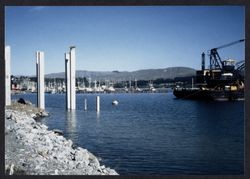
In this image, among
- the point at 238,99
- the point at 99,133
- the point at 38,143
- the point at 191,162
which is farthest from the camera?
the point at 238,99

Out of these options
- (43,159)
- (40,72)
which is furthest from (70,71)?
(43,159)

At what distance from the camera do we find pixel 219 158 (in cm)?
738

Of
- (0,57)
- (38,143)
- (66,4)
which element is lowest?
(38,143)

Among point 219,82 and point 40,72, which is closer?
point 40,72

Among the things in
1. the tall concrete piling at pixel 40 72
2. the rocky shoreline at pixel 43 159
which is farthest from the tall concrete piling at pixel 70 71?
the rocky shoreline at pixel 43 159

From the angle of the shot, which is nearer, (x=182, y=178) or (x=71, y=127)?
(x=182, y=178)

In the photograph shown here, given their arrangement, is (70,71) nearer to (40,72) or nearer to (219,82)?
(40,72)

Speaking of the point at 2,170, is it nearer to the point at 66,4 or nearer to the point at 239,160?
the point at 66,4

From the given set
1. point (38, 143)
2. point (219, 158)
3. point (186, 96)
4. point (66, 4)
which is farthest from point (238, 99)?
point (66, 4)

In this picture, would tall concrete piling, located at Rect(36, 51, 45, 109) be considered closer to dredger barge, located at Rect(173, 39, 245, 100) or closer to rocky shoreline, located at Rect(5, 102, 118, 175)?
rocky shoreline, located at Rect(5, 102, 118, 175)

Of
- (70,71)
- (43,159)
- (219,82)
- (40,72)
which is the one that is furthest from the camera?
(219,82)

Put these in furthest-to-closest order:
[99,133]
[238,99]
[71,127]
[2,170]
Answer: [238,99] < [71,127] < [99,133] < [2,170]

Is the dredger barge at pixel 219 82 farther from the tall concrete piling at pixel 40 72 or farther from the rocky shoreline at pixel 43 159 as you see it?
the rocky shoreline at pixel 43 159

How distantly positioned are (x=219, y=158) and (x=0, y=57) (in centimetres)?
471
